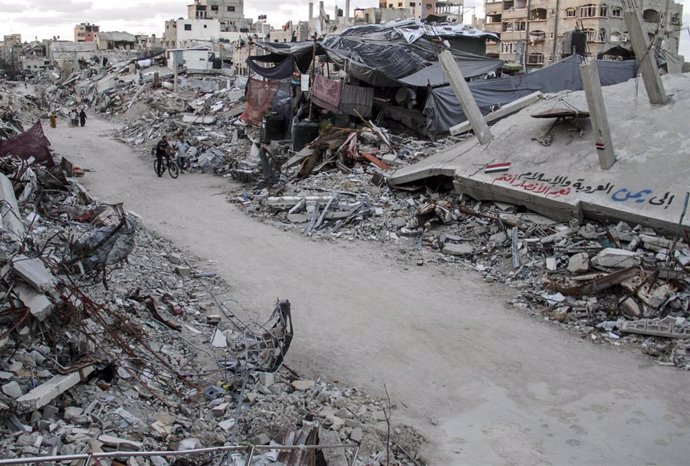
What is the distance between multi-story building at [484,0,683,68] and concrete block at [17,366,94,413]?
144 ft

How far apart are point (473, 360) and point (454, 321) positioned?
1.34 meters

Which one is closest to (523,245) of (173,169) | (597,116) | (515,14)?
(597,116)

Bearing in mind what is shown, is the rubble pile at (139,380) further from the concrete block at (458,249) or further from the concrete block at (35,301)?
the concrete block at (458,249)

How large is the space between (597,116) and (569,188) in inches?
55.4

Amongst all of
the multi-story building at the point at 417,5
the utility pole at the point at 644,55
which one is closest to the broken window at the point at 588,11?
the multi-story building at the point at 417,5

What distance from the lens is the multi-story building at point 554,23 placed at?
162ft

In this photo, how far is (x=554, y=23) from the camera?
53156 millimetres

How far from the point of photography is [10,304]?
6.82 metres

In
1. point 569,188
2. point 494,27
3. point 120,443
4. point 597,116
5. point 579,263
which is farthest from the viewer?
point 494,27

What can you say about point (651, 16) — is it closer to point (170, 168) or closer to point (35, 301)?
point (170, 168)

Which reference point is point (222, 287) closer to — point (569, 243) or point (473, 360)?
point (473, 360)

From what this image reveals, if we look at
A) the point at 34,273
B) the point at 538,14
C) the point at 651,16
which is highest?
the point at 538,14

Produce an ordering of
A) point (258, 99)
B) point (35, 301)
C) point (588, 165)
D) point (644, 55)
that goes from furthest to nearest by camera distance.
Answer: point (258, 99), point (644, 55), point (588, 165), point (35, 301)

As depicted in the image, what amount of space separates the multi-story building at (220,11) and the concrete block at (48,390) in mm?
88517
